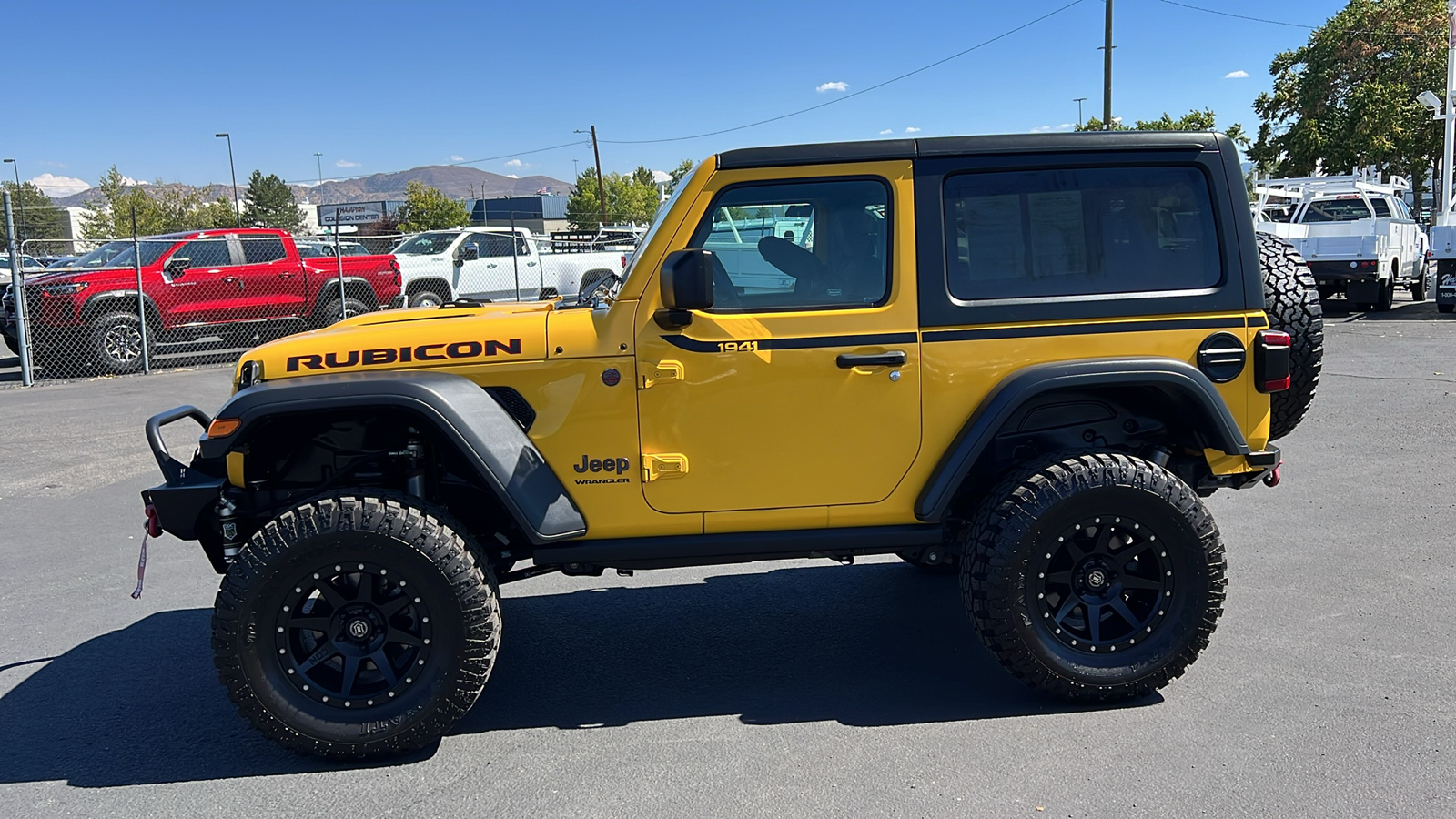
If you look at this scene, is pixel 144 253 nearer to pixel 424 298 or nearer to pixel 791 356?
pixel 424 298

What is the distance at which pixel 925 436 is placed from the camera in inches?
157

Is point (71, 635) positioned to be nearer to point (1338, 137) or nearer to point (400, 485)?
point (400, 485)

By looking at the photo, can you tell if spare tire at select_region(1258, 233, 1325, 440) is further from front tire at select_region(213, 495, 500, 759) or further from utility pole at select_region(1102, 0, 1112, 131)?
utility pole at select_region(1102, 0, 1112, 131)

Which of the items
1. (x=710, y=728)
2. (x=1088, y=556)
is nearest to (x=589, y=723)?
(x=710, y=728)

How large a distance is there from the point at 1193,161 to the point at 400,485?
10.4ft

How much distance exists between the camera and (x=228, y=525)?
3.90 meters

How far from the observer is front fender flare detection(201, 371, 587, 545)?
367cm

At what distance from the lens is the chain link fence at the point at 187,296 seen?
1409 cm

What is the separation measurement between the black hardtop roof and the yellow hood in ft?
3.09

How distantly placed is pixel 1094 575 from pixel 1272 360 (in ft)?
3.28

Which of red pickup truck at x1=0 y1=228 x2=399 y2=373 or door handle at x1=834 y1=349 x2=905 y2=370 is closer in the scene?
door handle at x1=834 y1=349 x2=905 y2=370

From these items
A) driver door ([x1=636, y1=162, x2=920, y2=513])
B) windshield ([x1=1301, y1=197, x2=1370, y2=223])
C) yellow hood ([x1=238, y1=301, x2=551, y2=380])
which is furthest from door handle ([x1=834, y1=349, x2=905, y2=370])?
windshield ([x1=1301, y1=197, x2=1370, y2=223])

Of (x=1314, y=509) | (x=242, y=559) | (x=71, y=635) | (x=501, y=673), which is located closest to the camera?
(x=242, y=559)

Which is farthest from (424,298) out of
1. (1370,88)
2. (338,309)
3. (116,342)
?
(1370,88)
